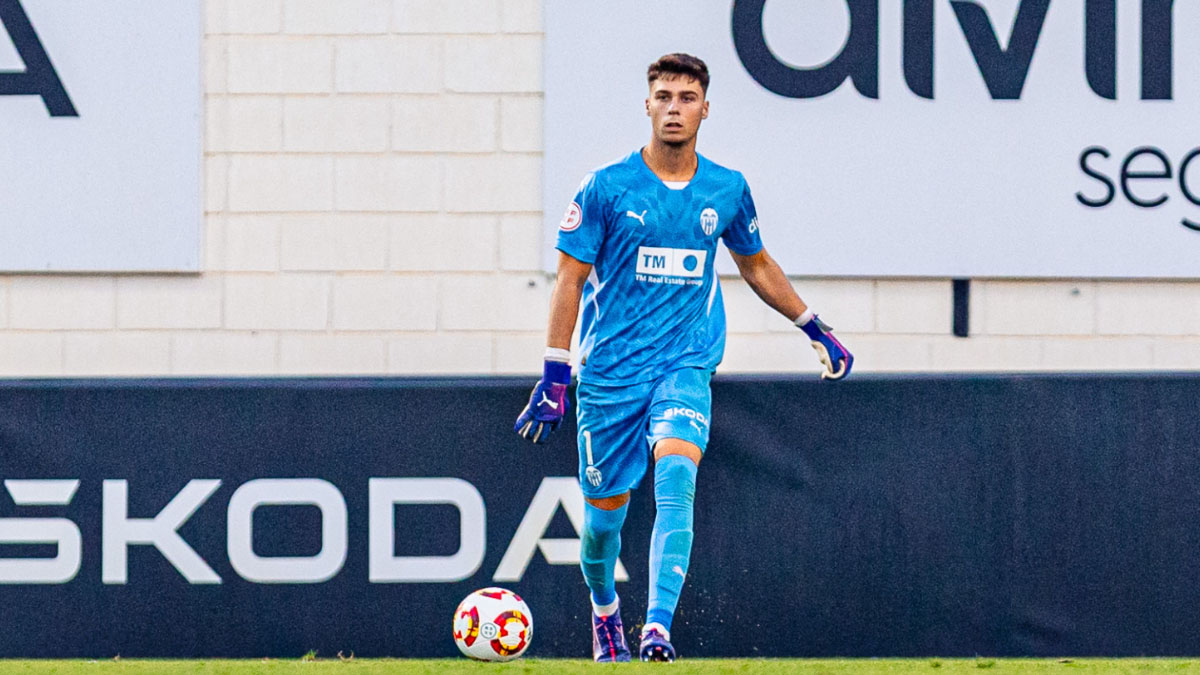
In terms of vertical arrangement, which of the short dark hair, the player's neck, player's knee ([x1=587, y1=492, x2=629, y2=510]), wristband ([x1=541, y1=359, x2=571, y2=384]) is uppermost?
the short dark hair

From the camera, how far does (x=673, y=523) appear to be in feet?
14.3

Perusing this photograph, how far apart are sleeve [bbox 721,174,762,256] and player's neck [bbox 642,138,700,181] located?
208 mm

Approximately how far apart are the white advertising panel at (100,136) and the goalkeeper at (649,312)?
2.82m

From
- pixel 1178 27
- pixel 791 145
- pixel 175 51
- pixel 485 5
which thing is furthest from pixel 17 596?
pixel 1178 27

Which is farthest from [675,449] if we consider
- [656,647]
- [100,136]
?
[100,136]

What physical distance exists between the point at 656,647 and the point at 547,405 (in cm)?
78

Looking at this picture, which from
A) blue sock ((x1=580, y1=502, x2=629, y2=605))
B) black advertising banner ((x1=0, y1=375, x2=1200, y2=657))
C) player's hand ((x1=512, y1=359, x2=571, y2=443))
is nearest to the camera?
player's hand ((x1=512, y1=359, x2=571, y2=443))

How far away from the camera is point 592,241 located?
15.1 feet

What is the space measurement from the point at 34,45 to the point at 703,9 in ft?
9.73

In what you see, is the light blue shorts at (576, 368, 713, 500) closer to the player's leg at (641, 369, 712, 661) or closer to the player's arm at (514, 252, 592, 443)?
the player's leg at (641, 369, 712, 661)

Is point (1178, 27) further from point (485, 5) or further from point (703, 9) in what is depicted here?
point (485, 5)

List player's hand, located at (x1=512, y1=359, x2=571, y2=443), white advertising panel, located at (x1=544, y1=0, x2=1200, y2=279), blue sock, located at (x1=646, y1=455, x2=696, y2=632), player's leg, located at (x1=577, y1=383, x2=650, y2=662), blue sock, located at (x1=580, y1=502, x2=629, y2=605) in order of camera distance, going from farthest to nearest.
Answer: white advertising panel, located at (x1=544, y1=0, x2=1200, y2=279) → blue sock, located at (x1=580, y1=502, x2=629, y2=605) → player's leg, located at (x1=577, y1=383, x2=650, y2=662) → player's hand, located at (x1=512, y1=359, x2=571, y2=443) → blue sock, located at (x1=646, y1=455, x2=696, y2=632)

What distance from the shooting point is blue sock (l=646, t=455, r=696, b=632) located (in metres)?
4.32

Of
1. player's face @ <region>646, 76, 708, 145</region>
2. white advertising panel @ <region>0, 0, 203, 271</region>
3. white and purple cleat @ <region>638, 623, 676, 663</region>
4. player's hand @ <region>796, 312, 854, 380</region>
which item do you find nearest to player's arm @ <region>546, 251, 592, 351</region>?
player's face @ <region>646, 76, 708, 145</region>
